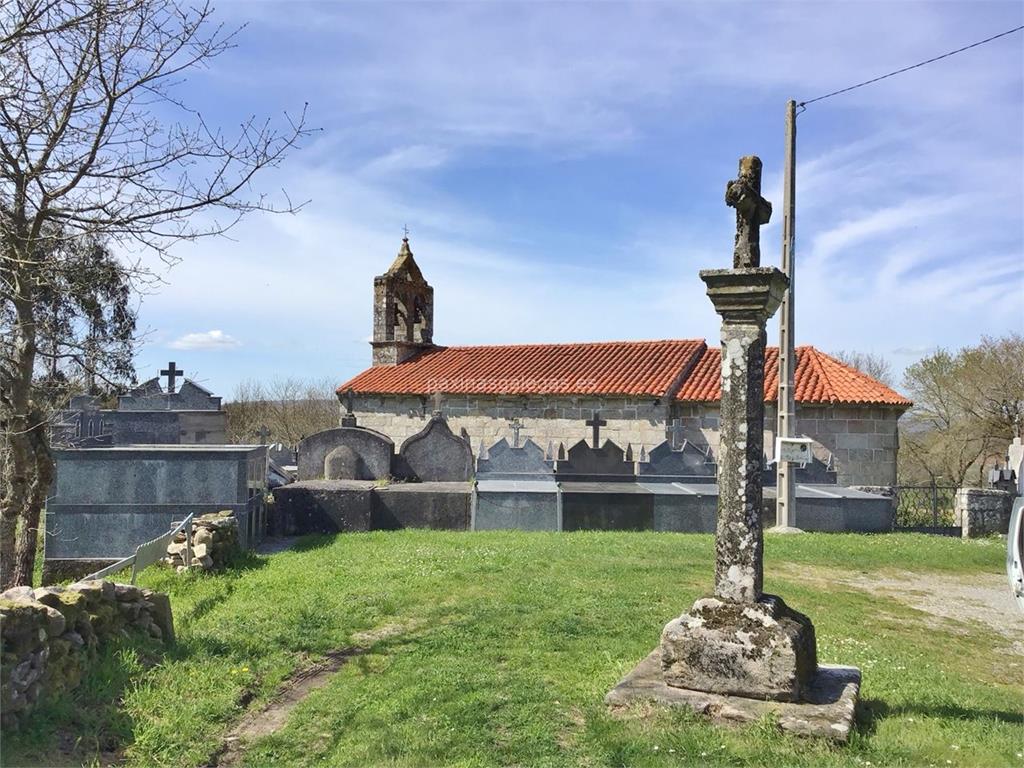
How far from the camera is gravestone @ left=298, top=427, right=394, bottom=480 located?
51.0 ft

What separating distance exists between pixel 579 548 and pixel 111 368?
243 inches

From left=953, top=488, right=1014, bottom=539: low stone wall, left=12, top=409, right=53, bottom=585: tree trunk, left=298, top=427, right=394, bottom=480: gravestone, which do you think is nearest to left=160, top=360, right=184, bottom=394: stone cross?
left=298, top=427, right=394, bottom=480: gravestone

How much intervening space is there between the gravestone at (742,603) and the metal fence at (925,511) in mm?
11631

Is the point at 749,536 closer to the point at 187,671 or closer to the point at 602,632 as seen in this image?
the point at 602,632

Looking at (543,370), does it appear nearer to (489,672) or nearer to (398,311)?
(398,311)

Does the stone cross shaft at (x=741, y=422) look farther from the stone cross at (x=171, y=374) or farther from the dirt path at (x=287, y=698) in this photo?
the stone cross at (x=171, y=374)

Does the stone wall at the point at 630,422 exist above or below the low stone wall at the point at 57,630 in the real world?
above

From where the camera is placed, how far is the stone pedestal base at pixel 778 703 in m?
4.14

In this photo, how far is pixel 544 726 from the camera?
4418mm

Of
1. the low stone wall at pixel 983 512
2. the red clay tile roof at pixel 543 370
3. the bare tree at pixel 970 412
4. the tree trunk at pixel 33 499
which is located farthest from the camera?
the bare tree at pixel 970 412

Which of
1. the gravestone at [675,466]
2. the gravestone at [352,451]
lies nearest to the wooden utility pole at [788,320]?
the gravestone at [675,466]

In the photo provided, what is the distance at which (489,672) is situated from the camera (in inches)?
211

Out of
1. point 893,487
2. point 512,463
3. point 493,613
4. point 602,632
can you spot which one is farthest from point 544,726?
point 893,487

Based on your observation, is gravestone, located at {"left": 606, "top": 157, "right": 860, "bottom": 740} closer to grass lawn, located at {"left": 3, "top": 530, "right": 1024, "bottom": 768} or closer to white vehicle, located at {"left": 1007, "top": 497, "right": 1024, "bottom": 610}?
grass lawn, located at {"left": 3, "top": 530, "right": 1024, "bottom": 768}
